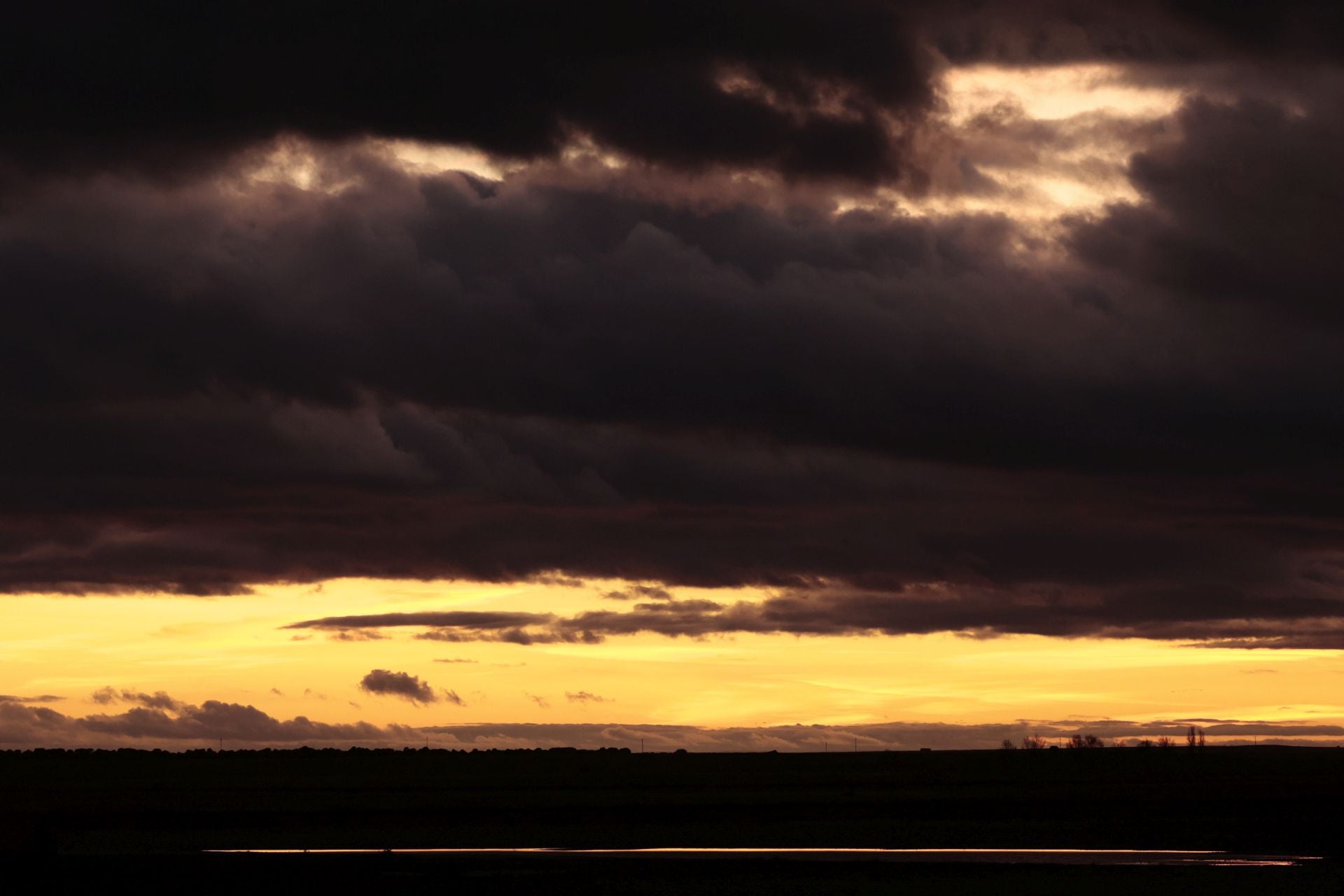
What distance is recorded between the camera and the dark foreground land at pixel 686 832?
6694 centimetres

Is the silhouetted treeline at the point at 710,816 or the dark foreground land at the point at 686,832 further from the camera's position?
the silhouetted treeline at the point at 710,816

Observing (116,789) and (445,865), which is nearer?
(445,865)

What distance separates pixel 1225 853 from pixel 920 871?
16.6 meters

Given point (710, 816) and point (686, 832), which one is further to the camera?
point (710, 816)

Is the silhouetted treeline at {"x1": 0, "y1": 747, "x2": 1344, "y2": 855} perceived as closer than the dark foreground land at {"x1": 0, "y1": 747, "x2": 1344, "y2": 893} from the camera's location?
No

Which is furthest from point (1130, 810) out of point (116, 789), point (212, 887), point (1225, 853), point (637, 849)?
point (116, 789)

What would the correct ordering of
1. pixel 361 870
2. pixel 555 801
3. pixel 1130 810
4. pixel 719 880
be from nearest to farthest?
pixel 719 880
pixel 361 870
pixel 1130 810
pixel 555 801

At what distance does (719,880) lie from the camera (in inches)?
2643

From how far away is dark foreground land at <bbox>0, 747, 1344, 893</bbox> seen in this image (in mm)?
66938

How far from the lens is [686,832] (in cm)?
9744

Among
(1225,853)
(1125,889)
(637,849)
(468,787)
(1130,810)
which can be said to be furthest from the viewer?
(468,787)

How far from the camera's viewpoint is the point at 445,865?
7444 cm

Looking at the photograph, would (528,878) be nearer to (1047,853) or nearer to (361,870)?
(361,870)

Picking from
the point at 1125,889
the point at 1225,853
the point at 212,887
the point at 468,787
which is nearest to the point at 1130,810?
the point at 1225,853
